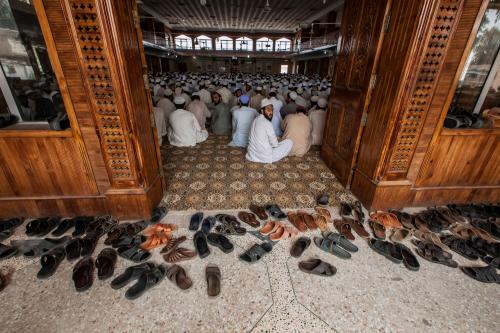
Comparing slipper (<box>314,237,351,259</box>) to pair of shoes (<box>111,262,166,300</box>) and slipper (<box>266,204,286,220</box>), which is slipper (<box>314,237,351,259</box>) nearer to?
slipper (<box>266,204,286,220</box>)

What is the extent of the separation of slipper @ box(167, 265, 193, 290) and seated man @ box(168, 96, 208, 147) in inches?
117

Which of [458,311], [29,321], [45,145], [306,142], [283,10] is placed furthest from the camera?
[283,10]

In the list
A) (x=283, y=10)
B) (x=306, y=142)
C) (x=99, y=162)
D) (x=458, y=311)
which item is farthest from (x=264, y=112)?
(x=283, y=10)

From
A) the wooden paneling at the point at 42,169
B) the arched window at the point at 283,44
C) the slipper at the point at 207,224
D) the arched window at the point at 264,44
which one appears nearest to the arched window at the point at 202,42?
the arched window at the point at 264,44

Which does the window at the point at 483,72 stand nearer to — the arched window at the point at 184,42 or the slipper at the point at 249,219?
the slipper at the point at 249,219

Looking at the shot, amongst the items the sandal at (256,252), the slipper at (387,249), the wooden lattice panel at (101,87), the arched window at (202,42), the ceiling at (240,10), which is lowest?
the sandal at (256,252)

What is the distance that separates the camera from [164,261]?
6.39ft

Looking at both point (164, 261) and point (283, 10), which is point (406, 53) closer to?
point (164, 261)

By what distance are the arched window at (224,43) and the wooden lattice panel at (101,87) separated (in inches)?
1142

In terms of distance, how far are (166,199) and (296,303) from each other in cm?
187

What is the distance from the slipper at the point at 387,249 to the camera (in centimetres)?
198

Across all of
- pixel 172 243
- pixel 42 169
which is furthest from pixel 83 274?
pixel 42 169

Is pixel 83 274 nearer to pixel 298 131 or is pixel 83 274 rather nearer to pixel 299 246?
pixel 299 246

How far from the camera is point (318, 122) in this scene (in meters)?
4.54
